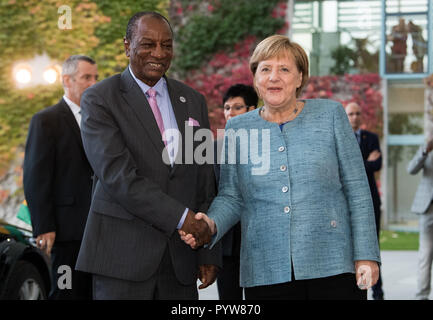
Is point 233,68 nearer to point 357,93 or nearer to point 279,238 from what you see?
point 357,93

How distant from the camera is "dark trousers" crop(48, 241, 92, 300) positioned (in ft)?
14.7

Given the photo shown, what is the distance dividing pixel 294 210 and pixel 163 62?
2.81 feet

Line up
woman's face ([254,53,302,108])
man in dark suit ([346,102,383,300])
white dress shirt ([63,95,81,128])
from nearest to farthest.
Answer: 1. woman's face ([254,53,302,108])
2. white dress shirt ([63,95,81,128])
3. man in dark suit ([346,102,383,300])

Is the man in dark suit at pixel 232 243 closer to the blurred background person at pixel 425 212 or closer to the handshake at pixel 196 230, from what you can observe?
the handshake at pixel 196 230

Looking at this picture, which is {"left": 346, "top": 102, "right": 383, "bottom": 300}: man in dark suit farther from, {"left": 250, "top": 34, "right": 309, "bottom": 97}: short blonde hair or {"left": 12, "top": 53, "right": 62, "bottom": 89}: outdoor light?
{"left": 12, "top": 53, "right": 62, "bottom": 89}: outdoor light

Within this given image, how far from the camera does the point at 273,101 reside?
3.11 m

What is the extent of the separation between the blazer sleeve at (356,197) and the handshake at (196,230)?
62 centimetres

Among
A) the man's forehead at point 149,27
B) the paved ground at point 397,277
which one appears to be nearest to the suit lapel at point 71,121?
the man's forehead at point 149,27

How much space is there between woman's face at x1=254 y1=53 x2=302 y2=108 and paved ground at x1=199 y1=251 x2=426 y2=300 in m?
4.61

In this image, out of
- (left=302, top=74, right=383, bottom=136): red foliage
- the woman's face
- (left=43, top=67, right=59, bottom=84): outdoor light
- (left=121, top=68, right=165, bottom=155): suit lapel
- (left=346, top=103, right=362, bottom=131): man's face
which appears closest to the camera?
(left=121, top=68, right=165, bottom=155): suit lapel

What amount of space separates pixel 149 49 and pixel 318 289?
126cm

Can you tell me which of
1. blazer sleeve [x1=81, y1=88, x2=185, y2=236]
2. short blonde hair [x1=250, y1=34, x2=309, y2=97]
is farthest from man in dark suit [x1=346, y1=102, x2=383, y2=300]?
blazer sleeve [x1=81, y1=88, x2=185, y2=236]

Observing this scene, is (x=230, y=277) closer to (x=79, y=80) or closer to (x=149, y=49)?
(x=79, y=80)

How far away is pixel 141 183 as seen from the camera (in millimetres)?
2754
